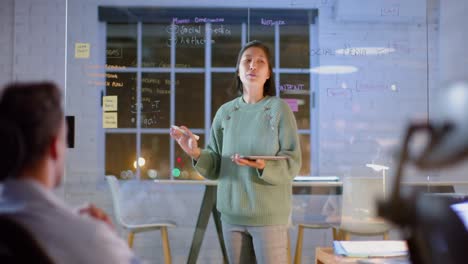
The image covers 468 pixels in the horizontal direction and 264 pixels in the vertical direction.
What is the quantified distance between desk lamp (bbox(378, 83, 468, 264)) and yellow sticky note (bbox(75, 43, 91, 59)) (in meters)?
3.60

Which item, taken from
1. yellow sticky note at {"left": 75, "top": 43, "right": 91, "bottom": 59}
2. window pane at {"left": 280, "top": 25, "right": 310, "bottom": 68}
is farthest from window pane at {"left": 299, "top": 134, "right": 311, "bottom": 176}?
yellow sticky note at {"left": 75, "top": 43, "right": 91, "bottom": 59}

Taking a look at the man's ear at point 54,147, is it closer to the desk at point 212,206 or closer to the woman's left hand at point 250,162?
the woman's left hand at point 250,162

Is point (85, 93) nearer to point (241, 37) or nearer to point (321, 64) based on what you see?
point (241, 37)

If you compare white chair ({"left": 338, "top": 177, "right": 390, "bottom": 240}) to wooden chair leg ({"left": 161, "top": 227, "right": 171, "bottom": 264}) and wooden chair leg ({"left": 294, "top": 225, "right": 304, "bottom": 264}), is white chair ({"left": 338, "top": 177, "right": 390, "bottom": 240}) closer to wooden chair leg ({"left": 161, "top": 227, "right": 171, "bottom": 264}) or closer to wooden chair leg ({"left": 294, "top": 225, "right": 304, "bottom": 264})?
wooden chair leg ({"left": 294, "top": 225, "right": 304, "bottom": 264})

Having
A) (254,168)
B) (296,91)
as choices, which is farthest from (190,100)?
(254,168)

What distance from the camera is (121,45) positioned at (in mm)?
4215

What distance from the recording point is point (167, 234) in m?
4.11

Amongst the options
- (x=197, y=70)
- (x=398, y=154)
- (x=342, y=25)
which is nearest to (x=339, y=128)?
(x=342, y=25)

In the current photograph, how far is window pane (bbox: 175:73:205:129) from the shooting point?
4.25 metres

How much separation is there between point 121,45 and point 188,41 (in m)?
0.51

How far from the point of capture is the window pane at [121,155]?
4.19 meters

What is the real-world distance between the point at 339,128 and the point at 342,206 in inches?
23.3

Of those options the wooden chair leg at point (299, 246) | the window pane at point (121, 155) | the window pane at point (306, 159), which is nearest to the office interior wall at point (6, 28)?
the window pane at point (121, 155)

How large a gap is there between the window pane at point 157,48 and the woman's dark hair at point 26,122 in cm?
324
